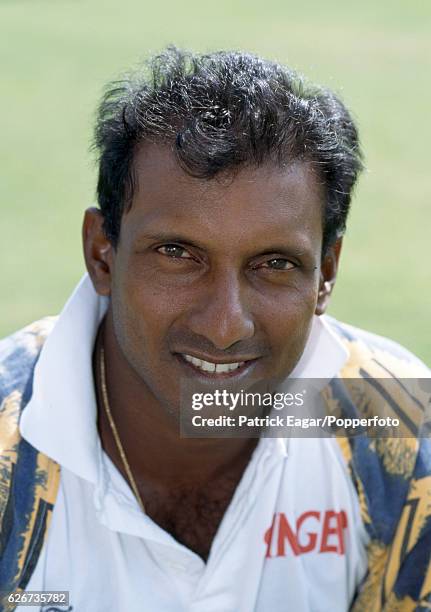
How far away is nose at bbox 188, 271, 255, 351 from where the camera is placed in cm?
265

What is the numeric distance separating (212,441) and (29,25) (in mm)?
9784

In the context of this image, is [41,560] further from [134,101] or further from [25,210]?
[25,210]

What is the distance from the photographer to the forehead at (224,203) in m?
2.66

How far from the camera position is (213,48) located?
32.2 ft

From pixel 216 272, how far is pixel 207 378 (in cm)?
26

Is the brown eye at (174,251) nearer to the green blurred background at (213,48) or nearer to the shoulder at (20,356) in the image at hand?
the shoulder at (20,356)

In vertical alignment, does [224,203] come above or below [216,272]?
above

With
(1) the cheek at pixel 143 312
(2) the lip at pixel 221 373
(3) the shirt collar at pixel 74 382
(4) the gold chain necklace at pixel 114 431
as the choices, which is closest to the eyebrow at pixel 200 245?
(1) the cheek at pixel 143 312

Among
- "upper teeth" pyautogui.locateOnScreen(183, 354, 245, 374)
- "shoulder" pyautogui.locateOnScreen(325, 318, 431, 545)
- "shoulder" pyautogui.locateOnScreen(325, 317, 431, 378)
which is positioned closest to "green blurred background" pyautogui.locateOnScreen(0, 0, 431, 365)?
"shoulder" pyautogui.locateOnScreen(325, 317, 431, 378)

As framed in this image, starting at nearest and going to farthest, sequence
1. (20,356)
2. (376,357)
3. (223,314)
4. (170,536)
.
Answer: (223,314), (170,536), (20,356), (376,357)

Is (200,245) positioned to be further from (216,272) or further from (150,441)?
(150,441)

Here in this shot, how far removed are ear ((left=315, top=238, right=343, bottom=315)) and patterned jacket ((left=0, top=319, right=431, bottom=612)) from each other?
0.66ft

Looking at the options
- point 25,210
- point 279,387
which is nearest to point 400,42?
point 25,210

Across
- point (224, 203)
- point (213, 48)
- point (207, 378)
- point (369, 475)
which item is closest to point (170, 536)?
point (207, 378)
